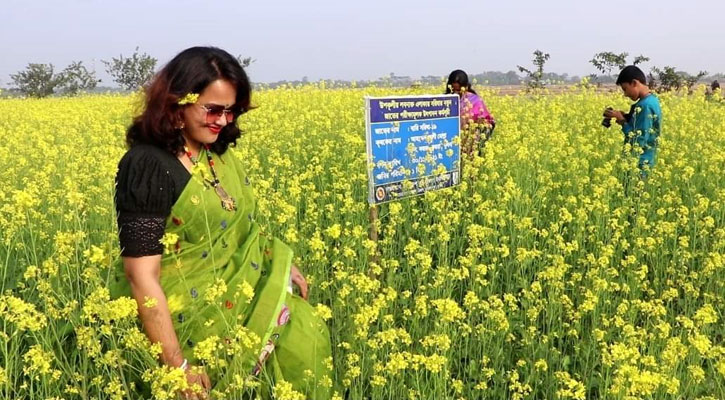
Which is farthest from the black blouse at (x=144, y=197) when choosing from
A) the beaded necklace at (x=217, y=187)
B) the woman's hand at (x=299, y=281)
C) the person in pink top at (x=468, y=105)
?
the person in pink top at (x=468, y=105)

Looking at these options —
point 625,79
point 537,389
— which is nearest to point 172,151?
point 537,389

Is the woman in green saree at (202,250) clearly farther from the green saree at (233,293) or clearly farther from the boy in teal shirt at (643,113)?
the boy in teal shirt at (643,113)

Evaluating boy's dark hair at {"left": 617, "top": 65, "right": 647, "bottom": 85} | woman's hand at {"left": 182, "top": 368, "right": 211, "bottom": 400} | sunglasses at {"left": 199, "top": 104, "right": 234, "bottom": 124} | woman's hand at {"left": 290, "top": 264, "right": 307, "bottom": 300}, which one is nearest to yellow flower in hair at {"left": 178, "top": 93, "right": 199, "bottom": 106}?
sunglasses at {"left": 199, "top": 104, "right": 234, "bottom": 124}

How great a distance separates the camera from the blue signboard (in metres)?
3.54

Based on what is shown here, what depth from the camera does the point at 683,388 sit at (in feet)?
7.65

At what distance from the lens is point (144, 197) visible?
6.07 feet

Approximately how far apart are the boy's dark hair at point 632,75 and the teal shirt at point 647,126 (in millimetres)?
187

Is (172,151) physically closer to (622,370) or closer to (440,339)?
(440,339)

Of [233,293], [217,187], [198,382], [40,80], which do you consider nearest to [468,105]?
[217,187]

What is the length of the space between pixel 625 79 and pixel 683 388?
3.62 meters

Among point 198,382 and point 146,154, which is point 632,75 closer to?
point 146,154

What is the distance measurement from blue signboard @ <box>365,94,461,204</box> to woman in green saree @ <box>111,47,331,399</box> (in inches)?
54.0

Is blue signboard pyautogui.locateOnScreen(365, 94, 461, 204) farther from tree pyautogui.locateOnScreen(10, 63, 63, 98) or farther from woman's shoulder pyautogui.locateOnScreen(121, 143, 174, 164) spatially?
tree pyautogui.locateOnScreen(10, 63, 63, 98)

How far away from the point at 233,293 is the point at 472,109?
4.20 metres
